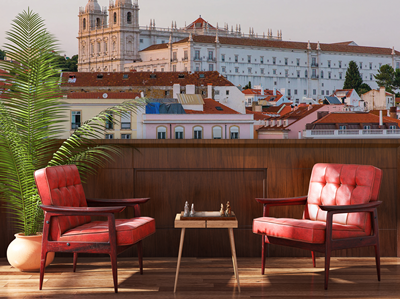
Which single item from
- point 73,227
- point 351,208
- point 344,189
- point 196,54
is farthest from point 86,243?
point 196,54

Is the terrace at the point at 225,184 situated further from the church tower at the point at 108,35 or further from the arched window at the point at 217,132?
the church tower at the point at 108,35

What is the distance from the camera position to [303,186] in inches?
139

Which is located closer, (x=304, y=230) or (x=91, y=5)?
(x=304, y=230)

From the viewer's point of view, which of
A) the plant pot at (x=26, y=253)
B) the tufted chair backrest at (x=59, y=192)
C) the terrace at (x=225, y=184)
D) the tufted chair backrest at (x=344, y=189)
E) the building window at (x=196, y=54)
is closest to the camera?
the tufted chair backrest at (x=59, y=192)

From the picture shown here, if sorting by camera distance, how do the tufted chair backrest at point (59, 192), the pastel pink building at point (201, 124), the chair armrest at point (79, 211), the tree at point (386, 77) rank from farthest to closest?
the tree at point (386, 77), the pastel pink building at point (201, 124), the tufted chair backrest at point (59, 192), the chair armrest at point (79, 211)

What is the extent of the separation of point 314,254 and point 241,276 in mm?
602

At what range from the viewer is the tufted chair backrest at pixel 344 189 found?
2871 millimetres

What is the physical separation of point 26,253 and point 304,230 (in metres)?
1.76

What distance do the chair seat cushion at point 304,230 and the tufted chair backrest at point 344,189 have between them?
0.10m

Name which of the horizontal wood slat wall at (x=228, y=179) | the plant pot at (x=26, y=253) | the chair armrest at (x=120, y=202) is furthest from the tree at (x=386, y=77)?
the plant pot at (x=26, y=253)

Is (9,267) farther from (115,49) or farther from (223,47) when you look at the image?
(223,47)

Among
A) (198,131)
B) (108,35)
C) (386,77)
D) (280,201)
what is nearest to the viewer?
(280,201)

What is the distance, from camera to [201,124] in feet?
28.0

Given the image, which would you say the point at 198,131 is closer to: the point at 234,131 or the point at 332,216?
the point at 234,131
